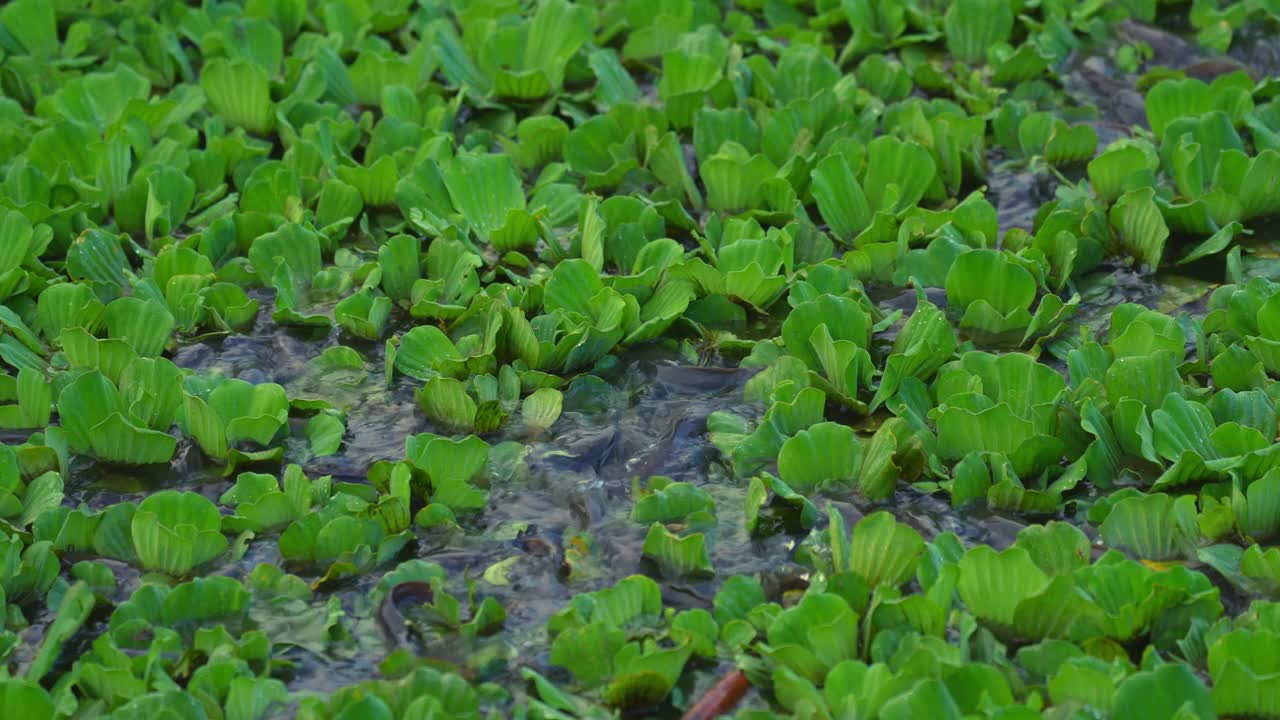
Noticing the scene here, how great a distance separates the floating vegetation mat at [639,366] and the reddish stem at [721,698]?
0.05 ft

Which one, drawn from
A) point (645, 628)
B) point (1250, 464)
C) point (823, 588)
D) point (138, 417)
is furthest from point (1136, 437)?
point (138, 417)

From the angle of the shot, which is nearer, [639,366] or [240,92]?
[639,366]

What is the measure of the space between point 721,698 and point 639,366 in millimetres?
1105

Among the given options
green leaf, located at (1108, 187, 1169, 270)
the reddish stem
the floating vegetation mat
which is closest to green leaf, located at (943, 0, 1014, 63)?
the floating vegetation mat

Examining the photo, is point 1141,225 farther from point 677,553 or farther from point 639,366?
point 677,553

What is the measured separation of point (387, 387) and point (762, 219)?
1.11 meters

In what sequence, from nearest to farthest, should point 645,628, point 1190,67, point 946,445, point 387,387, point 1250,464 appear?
1. point 645,628
2. point 1250,464
3. point 946,445
4. point 387,387
5. point 1190,67

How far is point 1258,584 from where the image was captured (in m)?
2.61

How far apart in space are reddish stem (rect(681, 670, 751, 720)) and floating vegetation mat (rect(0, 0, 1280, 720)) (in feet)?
0.05

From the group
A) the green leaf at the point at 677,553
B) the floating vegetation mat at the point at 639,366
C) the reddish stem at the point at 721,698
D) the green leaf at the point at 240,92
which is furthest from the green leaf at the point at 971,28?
the reddish stem at the point at 721,698

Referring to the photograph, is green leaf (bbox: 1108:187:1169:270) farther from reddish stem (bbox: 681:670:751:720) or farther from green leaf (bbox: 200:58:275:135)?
green leaf (bbox: 200:58:275:135)

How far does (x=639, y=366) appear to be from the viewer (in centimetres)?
337

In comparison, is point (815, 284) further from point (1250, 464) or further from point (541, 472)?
point (1250, 464)

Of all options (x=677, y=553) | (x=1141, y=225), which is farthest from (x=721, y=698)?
(x=1141, y=225)
